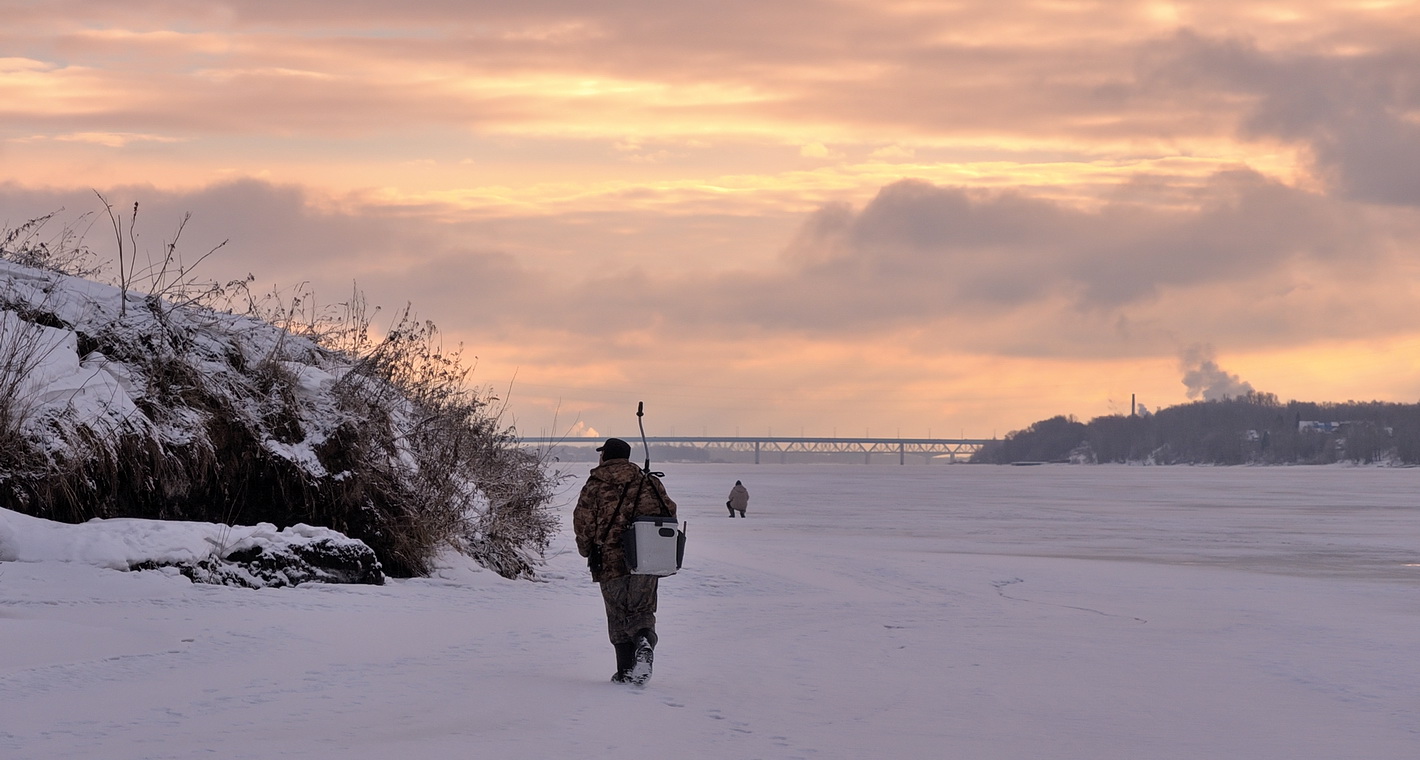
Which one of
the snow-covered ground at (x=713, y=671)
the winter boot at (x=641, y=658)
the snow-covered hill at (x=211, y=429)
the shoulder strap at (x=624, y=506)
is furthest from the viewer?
the snow-covered hill at (x=211, y=429)

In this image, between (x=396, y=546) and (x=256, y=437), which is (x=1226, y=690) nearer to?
(x=396, y=546)

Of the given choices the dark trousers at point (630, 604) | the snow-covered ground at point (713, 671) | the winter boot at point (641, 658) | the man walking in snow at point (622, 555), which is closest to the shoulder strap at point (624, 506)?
the man walking in snow at point (622, 555)

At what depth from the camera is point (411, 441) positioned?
16609 mm

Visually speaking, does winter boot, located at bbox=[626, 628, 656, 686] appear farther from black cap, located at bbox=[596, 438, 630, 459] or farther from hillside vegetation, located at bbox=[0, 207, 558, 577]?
hillside vegetation, located at bbox=[0, 207, 558, 577]

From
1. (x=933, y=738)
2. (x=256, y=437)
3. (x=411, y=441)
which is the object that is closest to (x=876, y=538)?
(x=411, y=441)

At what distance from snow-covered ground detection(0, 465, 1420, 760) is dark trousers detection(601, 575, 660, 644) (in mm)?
389

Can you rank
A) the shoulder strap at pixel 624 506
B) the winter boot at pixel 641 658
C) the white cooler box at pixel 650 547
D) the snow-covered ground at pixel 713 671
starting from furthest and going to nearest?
the shoulder strap at pixel 624 506
the winter boot at pixel 641 658
the white cooler box at pixel 650 547
the snow-covered ground at pixel 713 671

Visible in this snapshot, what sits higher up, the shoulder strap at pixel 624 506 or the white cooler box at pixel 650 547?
the shoulder strap at pixel 624 506

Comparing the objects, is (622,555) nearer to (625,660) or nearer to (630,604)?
(630,604)

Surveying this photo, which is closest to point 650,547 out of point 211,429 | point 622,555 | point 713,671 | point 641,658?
point 622,555

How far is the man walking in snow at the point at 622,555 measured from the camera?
8914mm

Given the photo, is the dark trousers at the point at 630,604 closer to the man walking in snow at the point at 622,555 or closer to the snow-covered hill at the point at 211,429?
the man walking in snow at the point at 622,555

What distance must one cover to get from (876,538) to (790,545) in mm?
4199

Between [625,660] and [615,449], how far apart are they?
1.47 metres
